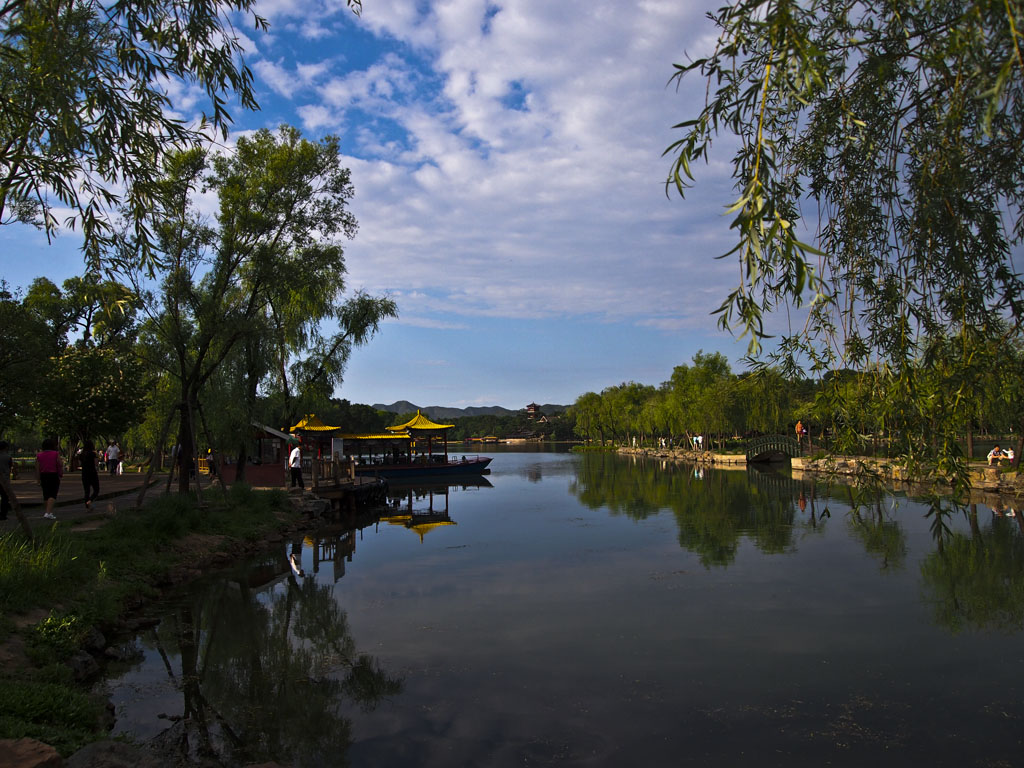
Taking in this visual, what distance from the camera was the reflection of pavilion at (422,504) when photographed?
21688mm

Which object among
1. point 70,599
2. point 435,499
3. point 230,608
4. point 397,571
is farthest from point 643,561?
point 435,499

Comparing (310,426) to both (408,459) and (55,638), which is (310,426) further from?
(55,638)

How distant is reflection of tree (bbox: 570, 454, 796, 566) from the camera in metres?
15.4

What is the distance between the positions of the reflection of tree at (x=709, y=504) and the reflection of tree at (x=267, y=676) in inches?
309

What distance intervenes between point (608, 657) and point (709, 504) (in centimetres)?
1626

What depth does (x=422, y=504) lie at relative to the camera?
28125 millimetres

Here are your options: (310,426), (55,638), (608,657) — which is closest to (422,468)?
(310,426)

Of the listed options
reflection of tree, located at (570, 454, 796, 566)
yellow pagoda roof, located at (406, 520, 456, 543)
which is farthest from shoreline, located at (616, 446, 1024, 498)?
yellow pagoda roof, located at (406, 520, 456, 543)

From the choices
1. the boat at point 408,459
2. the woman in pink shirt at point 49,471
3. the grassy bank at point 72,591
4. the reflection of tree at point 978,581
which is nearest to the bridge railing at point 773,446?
the boat at point 408,459

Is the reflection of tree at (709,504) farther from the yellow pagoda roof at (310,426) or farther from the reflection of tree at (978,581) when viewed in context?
the yellow pagoda roof at (310,426)

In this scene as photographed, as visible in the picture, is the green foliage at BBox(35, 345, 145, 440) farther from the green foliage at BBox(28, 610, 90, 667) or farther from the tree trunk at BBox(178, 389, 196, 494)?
the green foliage at BBox(28, 610, 90, 667)

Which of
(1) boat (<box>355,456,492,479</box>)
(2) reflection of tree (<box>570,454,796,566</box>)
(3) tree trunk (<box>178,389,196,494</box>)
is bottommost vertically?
(2) reflection of tree (<box>570,454,796,566</box>)

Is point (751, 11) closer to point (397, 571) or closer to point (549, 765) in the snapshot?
point (549, 765)

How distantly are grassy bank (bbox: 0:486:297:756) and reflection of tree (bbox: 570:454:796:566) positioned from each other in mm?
10115
